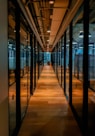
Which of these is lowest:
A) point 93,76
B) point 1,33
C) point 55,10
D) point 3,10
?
point 93,76

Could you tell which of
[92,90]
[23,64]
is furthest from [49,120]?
[23,64]

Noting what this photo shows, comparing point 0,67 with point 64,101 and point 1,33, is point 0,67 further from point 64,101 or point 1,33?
point 64,101

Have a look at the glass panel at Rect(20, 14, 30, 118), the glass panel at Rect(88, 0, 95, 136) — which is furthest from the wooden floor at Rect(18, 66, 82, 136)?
the glass panel at Rect(88, 0, 95, 136)

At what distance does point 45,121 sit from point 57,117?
50 centimetres

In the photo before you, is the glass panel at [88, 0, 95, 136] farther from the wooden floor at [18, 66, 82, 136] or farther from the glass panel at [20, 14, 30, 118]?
the glass panel at [20, 14, 30, 118]

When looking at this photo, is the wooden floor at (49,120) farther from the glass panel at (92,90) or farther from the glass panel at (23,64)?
the glass panel at (92,90)

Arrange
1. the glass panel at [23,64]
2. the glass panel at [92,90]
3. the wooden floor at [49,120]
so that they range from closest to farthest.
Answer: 1. the glass panel at [92,90]
2. the wooden floor at [49,120]
3. the glass panel at [23,64]

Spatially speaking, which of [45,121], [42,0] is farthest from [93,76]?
[42,0]

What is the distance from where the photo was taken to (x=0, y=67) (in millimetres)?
3256

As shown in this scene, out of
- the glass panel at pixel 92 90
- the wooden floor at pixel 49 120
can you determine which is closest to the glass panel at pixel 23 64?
the wooden floor at pixel 49 120

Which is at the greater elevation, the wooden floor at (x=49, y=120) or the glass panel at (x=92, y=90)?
the glass panel at (x=92, y=90)

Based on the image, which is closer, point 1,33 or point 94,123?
point 1,33

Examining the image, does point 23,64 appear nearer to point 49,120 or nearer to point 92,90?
point 49,120

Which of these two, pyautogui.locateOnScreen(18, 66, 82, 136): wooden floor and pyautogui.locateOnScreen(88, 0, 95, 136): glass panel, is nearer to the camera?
pyautogui.locateOnScreen(88, 0, 95, 136): glass panel
